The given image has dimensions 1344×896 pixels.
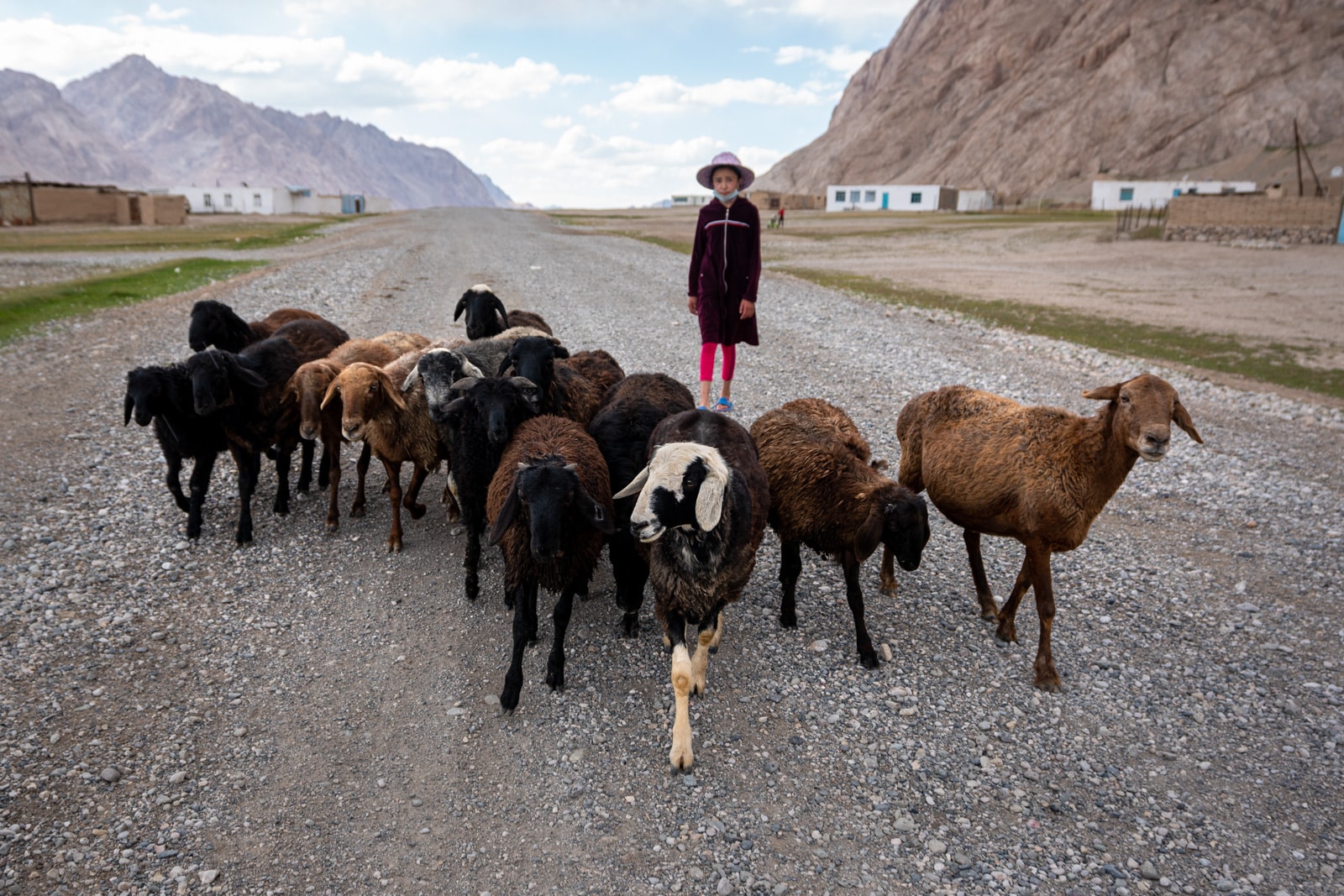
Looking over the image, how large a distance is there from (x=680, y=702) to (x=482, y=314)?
7.03m

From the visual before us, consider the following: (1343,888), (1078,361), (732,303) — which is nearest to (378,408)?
(732,303)

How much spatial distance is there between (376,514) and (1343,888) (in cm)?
809

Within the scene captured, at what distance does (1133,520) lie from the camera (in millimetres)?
7863

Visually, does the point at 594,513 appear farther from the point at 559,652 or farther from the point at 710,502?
the point at 559,652

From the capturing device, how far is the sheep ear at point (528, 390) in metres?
6.68

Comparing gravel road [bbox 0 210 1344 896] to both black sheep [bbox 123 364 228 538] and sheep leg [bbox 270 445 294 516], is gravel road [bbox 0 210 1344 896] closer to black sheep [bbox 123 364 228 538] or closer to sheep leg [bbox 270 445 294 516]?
sheep leg [bbox 270 445 294 516]

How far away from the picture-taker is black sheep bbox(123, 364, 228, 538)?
23.3 ft

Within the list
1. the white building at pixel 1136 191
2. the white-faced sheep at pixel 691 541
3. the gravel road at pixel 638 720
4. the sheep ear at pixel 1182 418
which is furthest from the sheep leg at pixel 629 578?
the white building at pixel 1136 191

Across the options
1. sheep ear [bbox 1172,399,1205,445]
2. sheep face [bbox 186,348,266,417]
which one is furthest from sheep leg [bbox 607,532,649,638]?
sheep face [bbox 186,348,266,417]

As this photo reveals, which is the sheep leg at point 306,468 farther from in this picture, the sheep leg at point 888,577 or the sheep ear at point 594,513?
the sheep leg at point 888,577

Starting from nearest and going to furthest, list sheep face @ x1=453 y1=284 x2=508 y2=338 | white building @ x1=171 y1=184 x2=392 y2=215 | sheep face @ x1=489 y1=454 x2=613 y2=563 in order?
sheep face @ x1=489 y1=454 x2=613 y2=563, sheep face @ x1=453 y1=284 x2=508 y2=338, white building @ x1=171 y1=184 x2=392 y2=215

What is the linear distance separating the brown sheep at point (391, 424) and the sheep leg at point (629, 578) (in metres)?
2.58

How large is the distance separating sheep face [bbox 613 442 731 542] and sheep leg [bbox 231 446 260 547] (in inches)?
175

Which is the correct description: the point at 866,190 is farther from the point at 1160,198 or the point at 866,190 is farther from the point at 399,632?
the point at 399,632
